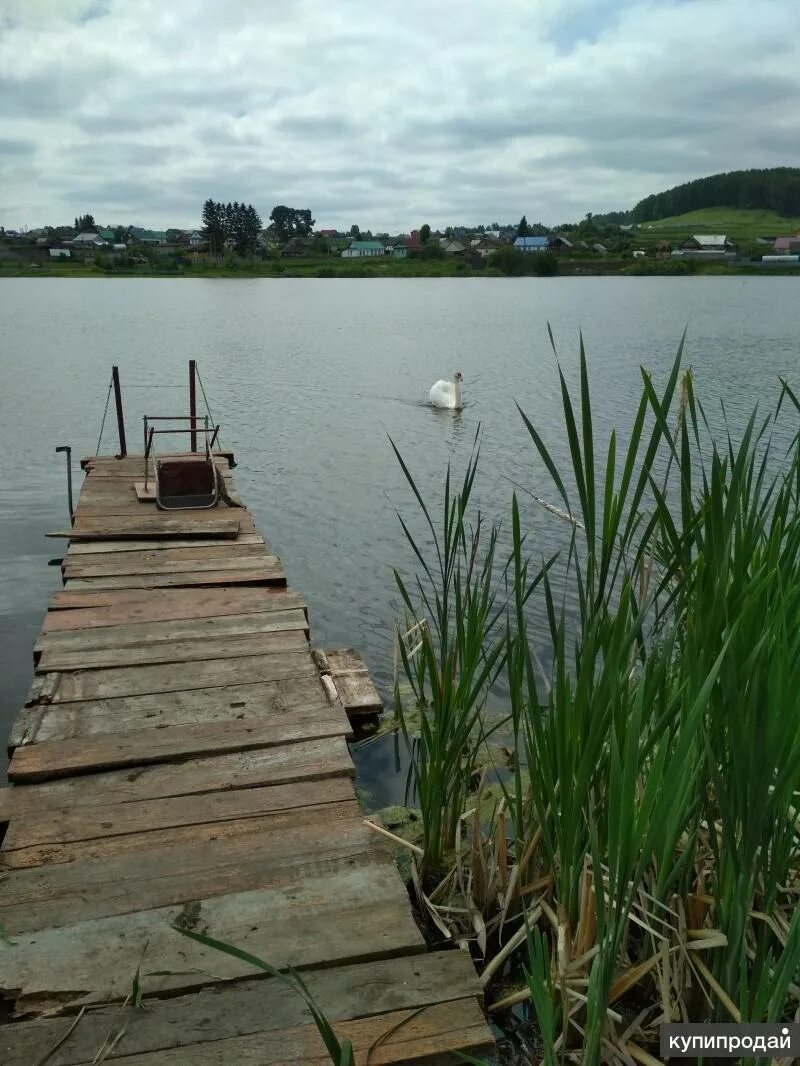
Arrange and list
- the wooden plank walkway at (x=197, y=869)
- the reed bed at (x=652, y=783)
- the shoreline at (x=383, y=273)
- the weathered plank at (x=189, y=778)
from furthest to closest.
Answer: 1. the shoreline at (x=383, y=273)
2. the weathered plank at (x=189, y=778)
3. the wooden plank walkway at (x=197, y=869)
4. the reed bed at (x=652, y=783)

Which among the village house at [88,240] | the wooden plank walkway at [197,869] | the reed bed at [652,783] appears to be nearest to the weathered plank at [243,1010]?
the wooden plank walkway at [197,869]

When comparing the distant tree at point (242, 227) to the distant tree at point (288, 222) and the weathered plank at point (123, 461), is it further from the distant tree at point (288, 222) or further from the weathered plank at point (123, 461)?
the weathered plank at point (123, 461)

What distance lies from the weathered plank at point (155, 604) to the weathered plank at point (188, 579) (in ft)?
0.35

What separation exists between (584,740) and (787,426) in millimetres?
13863

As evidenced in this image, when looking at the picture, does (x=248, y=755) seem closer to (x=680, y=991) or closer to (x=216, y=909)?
(x=216, y=909)

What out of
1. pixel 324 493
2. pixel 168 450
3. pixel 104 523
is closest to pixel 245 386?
pixel 168 450

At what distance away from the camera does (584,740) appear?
2.61 meters

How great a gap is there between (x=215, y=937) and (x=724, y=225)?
159757 millimetres

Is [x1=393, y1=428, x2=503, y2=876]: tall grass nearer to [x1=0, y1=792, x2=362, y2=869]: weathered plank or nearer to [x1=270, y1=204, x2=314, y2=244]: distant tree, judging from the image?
[x1=0, y1=792, x2=362, y2=869]: weathered plank

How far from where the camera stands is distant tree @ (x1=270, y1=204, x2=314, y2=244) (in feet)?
495

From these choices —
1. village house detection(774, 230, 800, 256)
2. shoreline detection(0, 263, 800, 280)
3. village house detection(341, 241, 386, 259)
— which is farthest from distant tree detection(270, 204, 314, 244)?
village house detection(774, 230, 800, 256)

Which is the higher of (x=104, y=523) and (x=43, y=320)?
(x=43, y=320)

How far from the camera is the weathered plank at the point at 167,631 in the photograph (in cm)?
528

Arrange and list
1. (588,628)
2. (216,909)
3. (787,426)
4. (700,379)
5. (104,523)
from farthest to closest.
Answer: (700,379), (787,426), (104,523), (216,909), (588,628)
